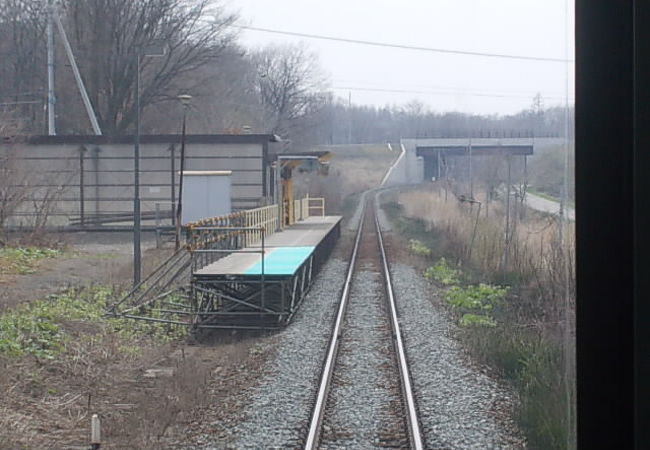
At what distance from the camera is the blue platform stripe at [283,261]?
11336 millimetres

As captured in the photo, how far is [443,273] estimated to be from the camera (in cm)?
1606

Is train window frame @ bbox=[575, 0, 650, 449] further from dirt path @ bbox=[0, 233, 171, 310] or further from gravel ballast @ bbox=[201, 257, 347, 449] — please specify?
dirt path @ bbox=[0, 233, 171, 310]

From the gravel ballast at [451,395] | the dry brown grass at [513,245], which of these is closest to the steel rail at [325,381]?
the gravel ballast at [451,395]

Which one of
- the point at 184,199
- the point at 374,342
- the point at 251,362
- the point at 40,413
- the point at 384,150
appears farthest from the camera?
the point at 184,199

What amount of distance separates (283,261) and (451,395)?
6.02 m

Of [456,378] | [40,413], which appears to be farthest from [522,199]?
[40,413]

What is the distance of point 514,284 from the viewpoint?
10547 millimetres

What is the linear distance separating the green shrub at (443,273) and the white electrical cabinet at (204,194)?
5.02 metres

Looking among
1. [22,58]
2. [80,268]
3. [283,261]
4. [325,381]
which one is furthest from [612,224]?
[22,58]

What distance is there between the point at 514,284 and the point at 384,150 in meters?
7.34

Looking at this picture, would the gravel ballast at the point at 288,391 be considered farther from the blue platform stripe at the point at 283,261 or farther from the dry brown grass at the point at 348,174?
the dry brown grass at the point at 348,174

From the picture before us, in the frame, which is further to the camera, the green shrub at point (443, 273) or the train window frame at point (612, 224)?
the green shrub at point (443, 273)

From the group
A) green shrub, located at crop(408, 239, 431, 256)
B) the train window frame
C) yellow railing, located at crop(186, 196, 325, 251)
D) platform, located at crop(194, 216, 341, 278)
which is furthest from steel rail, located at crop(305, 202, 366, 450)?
green shrub, located at crop(408, 239, 431, 256)

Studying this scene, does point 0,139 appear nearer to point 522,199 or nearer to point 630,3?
point 522,199
